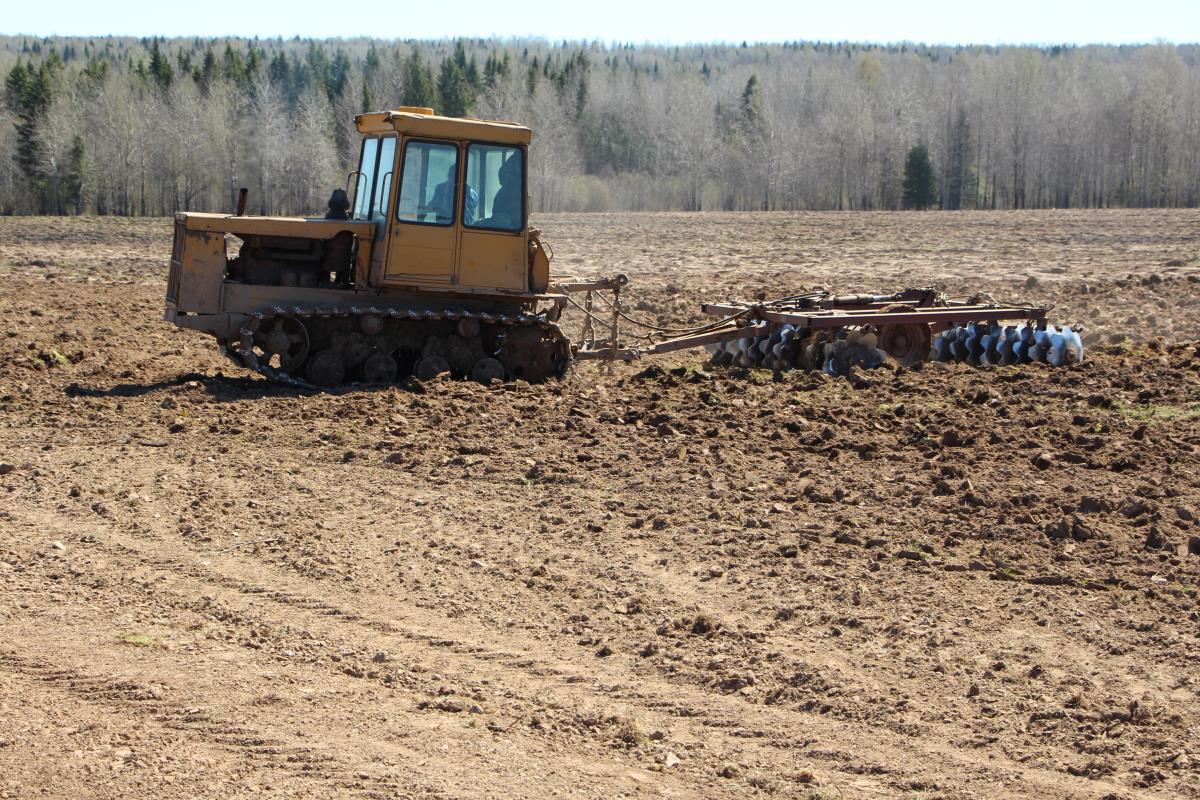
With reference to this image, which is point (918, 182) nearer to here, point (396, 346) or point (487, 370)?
point (487, 370)

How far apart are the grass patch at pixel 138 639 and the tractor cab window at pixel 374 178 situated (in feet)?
24.5

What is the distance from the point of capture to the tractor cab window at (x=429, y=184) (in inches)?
537

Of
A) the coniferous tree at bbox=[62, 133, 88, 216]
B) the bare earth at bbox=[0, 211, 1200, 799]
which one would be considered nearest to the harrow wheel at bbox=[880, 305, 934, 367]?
the bare earth at bbox=[0, 211, 1200, 799]

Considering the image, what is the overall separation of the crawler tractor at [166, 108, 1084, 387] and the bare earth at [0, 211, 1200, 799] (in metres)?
0.65

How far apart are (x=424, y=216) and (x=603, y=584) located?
6.80m

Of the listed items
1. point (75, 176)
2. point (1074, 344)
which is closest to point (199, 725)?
point (1074, 344)

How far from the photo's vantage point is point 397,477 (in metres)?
10.4

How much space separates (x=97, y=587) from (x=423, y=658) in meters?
2.22

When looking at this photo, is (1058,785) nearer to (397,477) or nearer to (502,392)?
(397,477)

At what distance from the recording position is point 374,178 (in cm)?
1412

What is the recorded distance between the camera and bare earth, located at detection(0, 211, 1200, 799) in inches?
220

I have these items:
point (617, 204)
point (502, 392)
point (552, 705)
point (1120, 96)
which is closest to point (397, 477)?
point (502, 392)

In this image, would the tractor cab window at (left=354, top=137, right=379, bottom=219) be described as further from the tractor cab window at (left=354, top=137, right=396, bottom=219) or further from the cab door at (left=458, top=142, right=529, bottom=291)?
the cab door at (left=458, top=142, right=529, bottom=291)

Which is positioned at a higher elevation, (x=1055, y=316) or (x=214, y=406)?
(x=1055, y=316)
